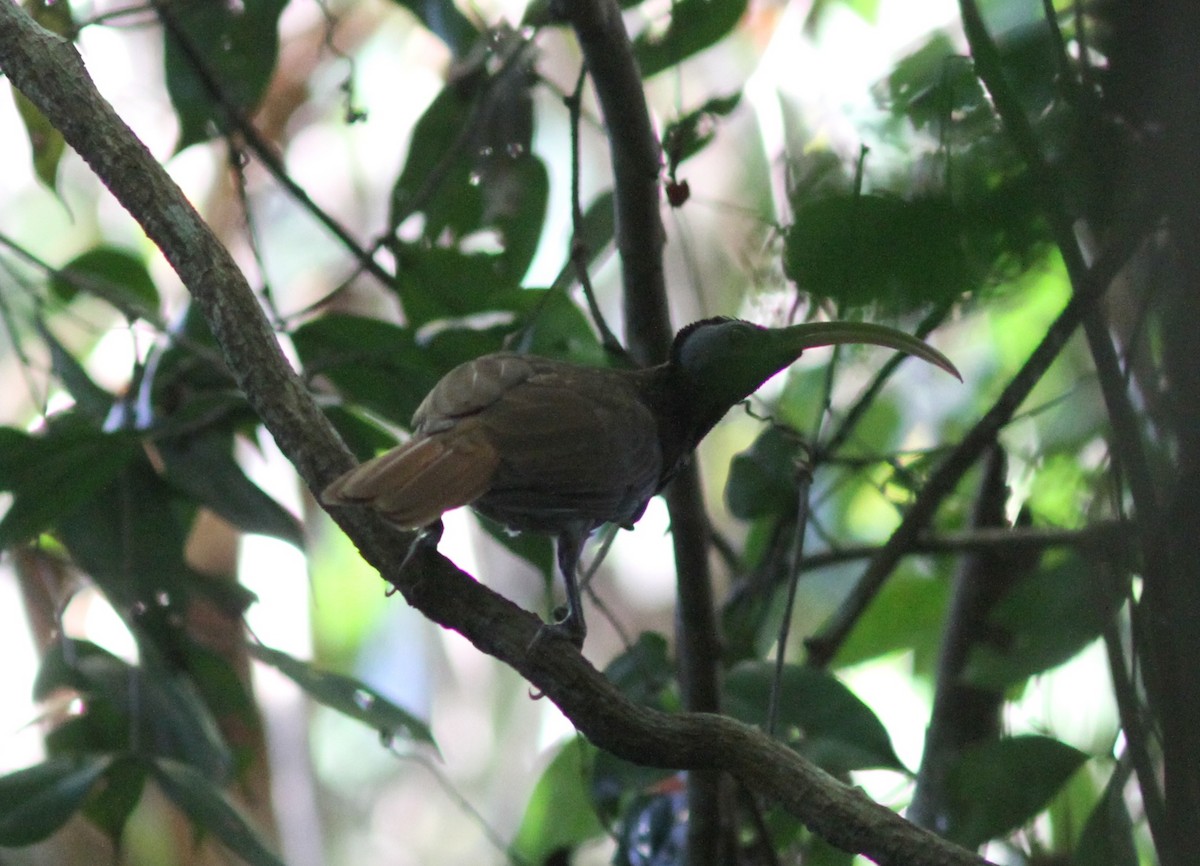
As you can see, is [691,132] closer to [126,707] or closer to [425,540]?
[425,540]

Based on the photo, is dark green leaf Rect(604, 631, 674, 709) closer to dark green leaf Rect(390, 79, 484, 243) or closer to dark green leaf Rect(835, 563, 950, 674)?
dark green leaf Rect(835, 563, 950, 674)

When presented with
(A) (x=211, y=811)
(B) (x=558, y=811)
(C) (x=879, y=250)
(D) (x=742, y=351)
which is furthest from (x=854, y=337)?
(B) (x=558, y=811)

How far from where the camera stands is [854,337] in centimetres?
162

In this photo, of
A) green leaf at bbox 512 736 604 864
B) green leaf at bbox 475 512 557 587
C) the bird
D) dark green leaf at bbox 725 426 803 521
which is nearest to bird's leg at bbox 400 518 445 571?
the bird

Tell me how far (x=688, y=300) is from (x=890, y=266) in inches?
214

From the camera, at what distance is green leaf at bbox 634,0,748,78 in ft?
7.73

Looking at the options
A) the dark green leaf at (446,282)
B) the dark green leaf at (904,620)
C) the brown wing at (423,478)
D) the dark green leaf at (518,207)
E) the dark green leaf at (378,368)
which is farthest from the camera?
the dark green leaf at (904,620)

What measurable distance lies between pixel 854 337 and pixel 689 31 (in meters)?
1.02

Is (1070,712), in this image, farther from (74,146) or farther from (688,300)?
(688,300)

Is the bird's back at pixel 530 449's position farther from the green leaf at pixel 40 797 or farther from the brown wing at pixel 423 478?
the green leaf at pixel 40 797

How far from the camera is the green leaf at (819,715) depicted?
2143 mm

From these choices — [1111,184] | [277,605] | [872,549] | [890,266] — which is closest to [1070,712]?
[890,266]

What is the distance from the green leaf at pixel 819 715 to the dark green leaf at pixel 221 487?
0.92 metres

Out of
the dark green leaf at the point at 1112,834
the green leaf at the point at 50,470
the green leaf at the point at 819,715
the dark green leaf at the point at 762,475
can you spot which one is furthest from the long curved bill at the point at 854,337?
the green leaf at the point at 50,470
